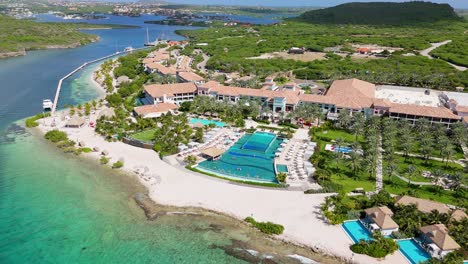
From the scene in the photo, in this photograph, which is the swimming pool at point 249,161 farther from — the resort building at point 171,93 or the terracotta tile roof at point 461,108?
the terracotta tile roof at point 461,108

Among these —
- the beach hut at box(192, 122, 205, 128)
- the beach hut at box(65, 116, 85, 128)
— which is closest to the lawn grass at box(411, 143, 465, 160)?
the beach hut at box(192, 122, 205, 128)

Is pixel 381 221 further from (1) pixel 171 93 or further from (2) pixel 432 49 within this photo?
(2) pixel 432 49

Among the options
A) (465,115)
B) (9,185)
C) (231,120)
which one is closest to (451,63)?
A: (465,115)

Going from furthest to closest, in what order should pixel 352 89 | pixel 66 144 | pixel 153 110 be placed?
pixel 352 89 → pixel 153 110 → pixel 66 144

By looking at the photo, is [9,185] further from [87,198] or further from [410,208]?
[410,208]

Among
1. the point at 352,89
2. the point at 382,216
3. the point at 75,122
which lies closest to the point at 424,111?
the point at 352,89

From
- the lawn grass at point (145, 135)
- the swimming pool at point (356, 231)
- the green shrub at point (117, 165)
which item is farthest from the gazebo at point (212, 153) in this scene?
the swimming pool at point (356, 231)
